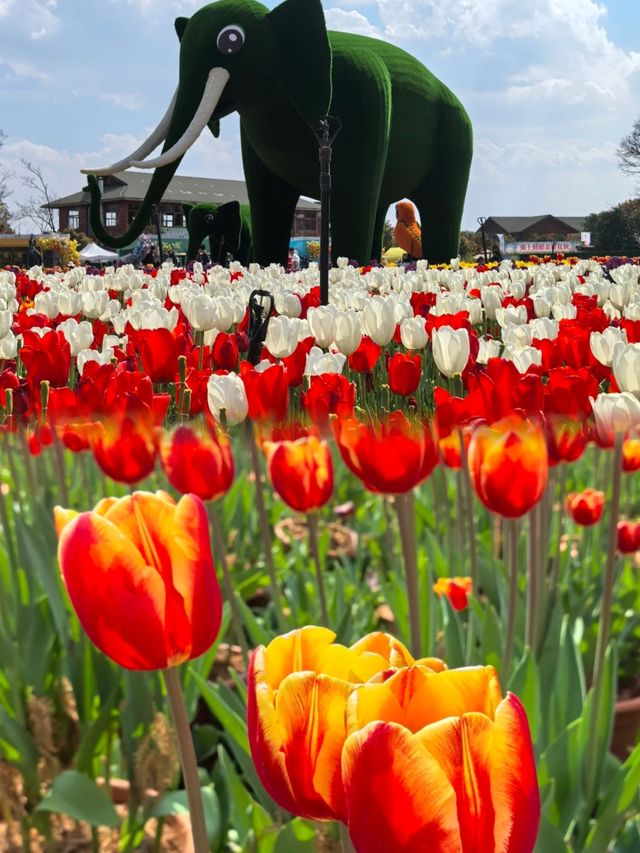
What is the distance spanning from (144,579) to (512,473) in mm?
570

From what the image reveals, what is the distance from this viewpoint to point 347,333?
9.12 ft

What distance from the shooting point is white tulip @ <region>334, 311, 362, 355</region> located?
2.76 meters

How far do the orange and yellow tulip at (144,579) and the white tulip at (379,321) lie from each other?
240cm

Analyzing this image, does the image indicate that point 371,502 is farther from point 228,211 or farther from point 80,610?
point 228,211

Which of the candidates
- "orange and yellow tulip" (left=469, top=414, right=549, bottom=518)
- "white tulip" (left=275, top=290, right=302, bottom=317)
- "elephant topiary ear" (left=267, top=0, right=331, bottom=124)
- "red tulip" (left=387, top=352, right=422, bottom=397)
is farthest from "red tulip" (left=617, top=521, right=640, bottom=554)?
"elephant topiary ear" (left=267, top=0, right=331, bottom=124)

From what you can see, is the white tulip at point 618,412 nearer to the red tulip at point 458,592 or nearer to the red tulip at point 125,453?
the red tulip at point 458,592

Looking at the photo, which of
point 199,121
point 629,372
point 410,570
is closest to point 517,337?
point 629,372

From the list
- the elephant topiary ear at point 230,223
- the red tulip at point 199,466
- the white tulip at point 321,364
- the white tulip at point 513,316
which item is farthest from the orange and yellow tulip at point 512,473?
the elephant topiary ear at point 230,223

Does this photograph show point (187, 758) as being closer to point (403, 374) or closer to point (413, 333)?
point (403, 374)

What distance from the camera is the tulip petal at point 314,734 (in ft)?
1.65

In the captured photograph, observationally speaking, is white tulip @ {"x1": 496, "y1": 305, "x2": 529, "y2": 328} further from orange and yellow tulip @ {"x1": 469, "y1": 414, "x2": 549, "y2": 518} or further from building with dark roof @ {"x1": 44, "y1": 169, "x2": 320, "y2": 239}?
building with dark roof @ {"x1": 44, "y1": 169, "x2": 320, "y2": 239}

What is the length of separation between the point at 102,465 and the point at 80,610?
0.64m

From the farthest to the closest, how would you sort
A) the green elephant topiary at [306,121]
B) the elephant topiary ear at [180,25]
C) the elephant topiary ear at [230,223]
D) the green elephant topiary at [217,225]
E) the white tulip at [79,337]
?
the elephant topiary ear at [230,223], the green elephant topiary at [217,225], the elephant topiary ear at [180,25], the green elephant topiary at [306,121], the white tulip at [79,337]

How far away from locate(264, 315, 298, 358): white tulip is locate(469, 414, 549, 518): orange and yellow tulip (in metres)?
1.58
